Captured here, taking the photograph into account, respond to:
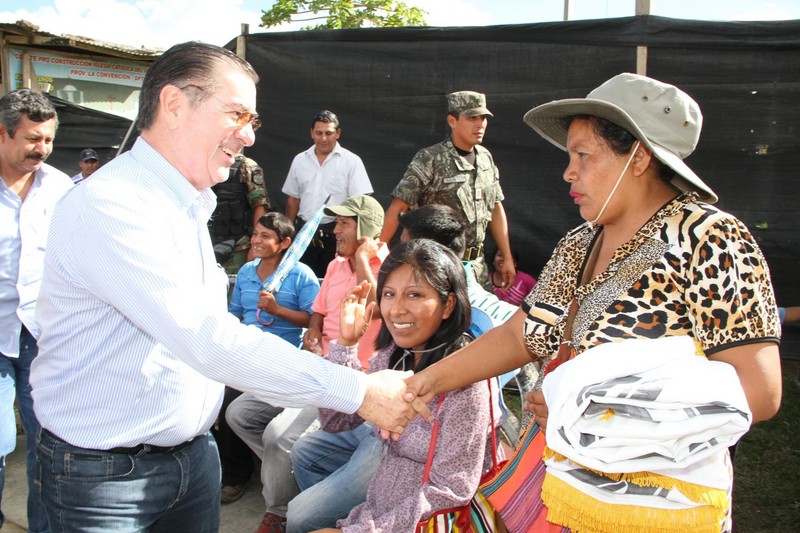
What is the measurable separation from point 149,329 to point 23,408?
1.99 metres

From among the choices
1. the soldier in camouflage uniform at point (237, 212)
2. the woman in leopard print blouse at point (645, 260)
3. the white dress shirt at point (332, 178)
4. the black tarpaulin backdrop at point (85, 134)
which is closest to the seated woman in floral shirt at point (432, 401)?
the woman in leopard print blouse at point (645, 260)

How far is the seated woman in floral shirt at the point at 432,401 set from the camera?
7.04ft

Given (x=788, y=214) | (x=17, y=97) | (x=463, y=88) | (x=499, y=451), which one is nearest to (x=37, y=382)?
(x=499, y=451)

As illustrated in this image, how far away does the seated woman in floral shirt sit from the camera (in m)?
2.14

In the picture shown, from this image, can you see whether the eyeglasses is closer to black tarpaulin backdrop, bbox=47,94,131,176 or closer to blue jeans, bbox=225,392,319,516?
blue jeans, bbox=225,392,319,516

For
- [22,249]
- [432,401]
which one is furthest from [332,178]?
[432,401]

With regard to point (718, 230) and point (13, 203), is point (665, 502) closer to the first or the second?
point (718, 230)

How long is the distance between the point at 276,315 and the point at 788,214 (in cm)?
403

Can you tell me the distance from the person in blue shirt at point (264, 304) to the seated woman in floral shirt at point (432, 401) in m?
1.34

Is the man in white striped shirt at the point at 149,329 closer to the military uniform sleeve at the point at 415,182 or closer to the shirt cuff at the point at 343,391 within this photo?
the shirt cuff at the point at 343,391

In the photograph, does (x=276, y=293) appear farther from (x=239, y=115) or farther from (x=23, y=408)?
(x=239, y=115)

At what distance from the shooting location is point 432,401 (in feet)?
7.66

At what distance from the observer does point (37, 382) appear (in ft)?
5.80

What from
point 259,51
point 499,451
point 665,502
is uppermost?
point 259,51
